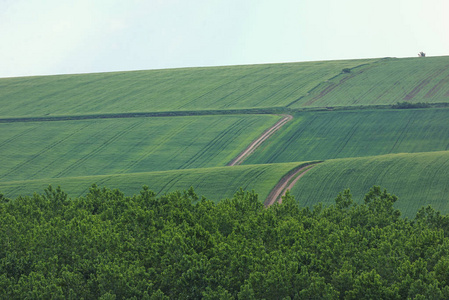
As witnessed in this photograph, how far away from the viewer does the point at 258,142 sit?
78000 mm

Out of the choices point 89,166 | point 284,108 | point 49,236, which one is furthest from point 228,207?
point 284,108

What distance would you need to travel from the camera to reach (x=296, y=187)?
56344 millimetres

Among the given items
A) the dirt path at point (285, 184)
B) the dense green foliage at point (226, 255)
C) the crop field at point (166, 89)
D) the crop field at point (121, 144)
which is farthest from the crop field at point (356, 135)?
the dense green foliage at point (226, 255)

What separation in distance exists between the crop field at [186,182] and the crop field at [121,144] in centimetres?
801

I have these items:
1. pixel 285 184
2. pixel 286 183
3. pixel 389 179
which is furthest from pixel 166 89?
pixel 389 179

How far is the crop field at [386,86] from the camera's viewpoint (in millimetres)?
90875

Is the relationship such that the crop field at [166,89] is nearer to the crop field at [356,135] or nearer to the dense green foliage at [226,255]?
the crop field at [356,135]

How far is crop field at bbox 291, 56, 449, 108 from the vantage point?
90.9m

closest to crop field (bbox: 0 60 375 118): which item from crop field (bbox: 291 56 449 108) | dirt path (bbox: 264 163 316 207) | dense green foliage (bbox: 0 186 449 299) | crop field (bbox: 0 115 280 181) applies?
crop field (bbox: 291 56 449 108)

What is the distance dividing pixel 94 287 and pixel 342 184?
99.6 feet

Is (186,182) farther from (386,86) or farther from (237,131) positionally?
(386,86)

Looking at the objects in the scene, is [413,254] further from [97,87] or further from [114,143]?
[97,87]

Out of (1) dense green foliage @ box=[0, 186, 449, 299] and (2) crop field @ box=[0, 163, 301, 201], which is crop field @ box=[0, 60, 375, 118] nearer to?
(2) crop field @ box=[0, 163, 301, 201]

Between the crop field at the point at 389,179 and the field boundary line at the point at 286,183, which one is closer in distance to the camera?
the crop field at the point at 389,179
